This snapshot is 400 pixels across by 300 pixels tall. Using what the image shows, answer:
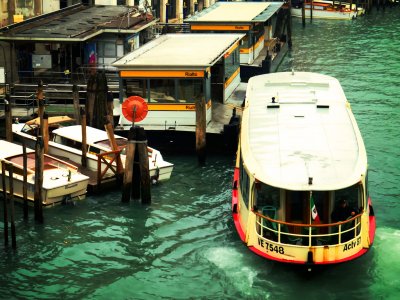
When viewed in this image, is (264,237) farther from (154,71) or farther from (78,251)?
(154,71)

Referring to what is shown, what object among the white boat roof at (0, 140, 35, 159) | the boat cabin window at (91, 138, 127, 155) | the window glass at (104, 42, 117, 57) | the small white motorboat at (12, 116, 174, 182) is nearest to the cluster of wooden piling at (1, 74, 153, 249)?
the small white motorboat at (12, 116, 174, 182)

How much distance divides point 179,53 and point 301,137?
1280 cm

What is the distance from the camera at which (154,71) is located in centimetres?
3244

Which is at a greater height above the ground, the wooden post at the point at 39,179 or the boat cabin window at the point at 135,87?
the boat cabin window at the point at 135,87

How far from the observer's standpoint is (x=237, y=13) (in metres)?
53.9

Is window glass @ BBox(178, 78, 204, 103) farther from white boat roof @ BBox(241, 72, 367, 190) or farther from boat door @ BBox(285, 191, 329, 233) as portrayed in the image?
boat door @ BBox(285, 191, 329, 233)

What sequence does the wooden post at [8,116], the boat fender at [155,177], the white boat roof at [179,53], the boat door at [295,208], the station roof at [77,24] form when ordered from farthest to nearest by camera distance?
the station roof at [77,24] < the white boat roof at [179,53] < the wooden post at [8,116] < the boat fender at [155,177] < the boat door at [295,208]

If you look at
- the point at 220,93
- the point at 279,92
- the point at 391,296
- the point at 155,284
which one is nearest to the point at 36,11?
the point at 220,93

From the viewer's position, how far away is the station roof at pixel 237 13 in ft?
164

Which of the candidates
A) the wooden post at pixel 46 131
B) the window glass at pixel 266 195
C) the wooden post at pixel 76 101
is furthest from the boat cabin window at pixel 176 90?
the window glass at pixel 266 195

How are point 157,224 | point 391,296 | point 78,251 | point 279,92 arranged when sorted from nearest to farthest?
point 391,296, point 78,251, point 157,224, point 279,92

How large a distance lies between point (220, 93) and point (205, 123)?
5.57 meters

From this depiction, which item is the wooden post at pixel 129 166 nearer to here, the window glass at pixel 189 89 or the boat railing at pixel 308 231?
the window glass at pixel 189 89

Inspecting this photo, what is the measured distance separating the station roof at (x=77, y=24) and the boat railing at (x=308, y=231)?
19.0 metres
